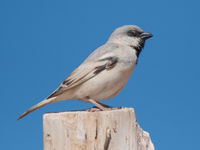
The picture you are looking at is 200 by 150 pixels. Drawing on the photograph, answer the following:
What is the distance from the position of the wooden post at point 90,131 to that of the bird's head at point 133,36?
1428 mm

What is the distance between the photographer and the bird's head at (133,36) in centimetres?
511

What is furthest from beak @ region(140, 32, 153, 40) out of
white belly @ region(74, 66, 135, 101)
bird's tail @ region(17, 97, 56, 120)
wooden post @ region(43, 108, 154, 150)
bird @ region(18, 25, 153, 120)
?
bird's tail @ region(17, 97, 56, 120)

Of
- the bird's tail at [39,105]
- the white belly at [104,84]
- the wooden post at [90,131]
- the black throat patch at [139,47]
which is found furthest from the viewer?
the black throat patch at [139,47]

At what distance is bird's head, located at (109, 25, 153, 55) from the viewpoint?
5.11 meters

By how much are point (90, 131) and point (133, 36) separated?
2062 millimetres

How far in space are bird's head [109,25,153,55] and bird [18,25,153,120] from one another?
137mm

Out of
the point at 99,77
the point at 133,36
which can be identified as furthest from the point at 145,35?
the point at 99,77

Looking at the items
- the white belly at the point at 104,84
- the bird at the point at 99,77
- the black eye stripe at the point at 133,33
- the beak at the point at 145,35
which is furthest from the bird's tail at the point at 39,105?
the beak at the point at 145,35

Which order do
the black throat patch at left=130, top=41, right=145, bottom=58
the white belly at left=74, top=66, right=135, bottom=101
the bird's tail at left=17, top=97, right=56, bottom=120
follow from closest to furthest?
the white belly at left=74, top=66, right=135, bottom=101
the bird's tail at left=17, top=97, right=56, bottom=120
the black throat patch at left=130, top=41, right=145, bottom=58

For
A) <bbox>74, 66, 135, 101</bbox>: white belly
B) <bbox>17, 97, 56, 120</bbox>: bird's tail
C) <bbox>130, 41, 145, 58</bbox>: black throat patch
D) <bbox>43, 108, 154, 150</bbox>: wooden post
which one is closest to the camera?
<bbox>43, 108, 154, 150</bbox>: wooden post

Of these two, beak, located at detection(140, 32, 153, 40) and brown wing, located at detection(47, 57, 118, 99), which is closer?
brown wing, located at detection(47, 57, 118, 99)

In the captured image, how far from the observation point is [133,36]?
16.9ft

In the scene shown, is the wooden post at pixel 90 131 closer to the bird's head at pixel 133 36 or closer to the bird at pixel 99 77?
the bird at pixel 99 77

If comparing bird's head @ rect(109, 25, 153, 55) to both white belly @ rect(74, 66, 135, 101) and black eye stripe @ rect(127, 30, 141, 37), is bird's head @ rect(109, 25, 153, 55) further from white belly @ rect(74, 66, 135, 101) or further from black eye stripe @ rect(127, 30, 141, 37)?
white belly @ rect(74, 66, 135, 101)
